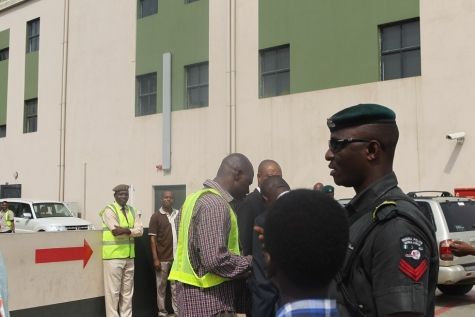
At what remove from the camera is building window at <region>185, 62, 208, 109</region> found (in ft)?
62.7

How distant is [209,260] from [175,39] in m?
17.2

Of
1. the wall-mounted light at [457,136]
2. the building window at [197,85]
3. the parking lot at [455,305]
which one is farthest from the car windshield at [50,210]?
the parking lot at [455,305]

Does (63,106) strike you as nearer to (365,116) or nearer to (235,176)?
(235,176)

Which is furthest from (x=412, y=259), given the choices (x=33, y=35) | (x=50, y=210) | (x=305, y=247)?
(x=33, y=35)

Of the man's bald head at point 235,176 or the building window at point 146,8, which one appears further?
the building window at point 146,8

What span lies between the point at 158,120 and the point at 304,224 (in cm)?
1886

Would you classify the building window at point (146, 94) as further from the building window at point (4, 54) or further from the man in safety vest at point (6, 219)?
the building window at point (4, 54)

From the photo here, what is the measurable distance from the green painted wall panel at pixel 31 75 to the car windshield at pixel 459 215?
21.0 metres

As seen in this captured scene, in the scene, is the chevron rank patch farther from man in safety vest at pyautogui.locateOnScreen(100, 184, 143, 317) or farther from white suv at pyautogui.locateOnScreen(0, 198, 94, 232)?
white suv at pyautogui.locateOnScreen(0, 198, 94, 232)

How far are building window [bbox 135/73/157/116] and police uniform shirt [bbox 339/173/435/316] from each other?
19.0 metres

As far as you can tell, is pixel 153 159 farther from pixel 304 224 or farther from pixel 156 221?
pixel 304 224

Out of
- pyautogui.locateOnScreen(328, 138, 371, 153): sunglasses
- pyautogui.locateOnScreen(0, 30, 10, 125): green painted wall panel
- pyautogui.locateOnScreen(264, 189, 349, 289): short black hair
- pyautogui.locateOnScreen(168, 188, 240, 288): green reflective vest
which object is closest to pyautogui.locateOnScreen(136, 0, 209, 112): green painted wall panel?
pyautogui.locateOnScreen(0, 30, 10, 125): green painted wall panel

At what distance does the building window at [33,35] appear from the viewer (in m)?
26.1

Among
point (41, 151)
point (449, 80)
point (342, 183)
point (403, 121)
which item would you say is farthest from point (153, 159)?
point (342, 183)
